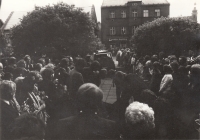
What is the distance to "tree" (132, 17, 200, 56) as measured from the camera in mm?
10430

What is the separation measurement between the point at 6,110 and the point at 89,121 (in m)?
1.05

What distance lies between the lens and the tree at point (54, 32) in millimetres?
10172

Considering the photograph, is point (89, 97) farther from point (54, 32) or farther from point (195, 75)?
point (54, 32)

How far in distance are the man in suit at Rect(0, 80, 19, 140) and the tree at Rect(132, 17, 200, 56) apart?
7.39m

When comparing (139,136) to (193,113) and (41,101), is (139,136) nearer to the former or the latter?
(193,113)

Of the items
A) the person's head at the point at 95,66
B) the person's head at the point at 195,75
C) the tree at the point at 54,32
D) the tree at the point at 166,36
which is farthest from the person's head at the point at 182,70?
the tree at the point at 54,32

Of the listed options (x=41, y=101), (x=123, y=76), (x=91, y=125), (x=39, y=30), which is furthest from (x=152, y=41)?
(x=91, y=125)

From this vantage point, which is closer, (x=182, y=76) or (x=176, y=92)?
(x=176, y=92)

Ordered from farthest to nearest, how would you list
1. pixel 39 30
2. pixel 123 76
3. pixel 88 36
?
pixel 88 36 < pixel 39 30 < pixel 123 76

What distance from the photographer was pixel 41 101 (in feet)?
12.5

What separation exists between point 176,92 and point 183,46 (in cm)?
639

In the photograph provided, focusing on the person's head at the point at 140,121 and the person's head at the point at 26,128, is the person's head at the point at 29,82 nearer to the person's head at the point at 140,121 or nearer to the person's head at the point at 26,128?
the person's head at the point at 26,128

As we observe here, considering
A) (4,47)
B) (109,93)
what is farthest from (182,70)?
(4,47)

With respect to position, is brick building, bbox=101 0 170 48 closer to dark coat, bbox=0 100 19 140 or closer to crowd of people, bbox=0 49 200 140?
crowd of people, bbox=0 49 200 140
